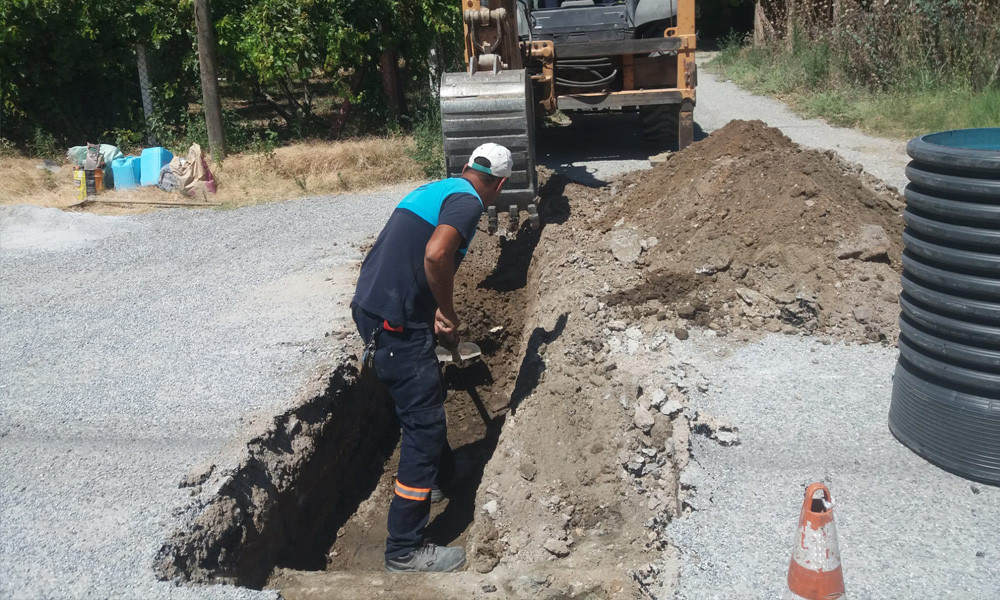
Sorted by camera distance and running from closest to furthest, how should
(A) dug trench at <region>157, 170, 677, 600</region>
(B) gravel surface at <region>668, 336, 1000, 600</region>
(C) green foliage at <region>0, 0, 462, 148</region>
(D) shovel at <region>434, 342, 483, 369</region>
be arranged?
1. (B) gravel surface at <region>668, 336, 1000, 600</region>
2. (A) dug trench at <region>157, 170, 677, 600</region>
3. (D) shovel at <region>434, 342, 483, 369</region>
4. (C) green foliage at <region>0, 0, 462, 148</region>

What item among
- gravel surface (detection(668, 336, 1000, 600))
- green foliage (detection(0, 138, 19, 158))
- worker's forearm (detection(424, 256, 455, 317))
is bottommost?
gravel surface (detection(668, 336, 1000, 600))

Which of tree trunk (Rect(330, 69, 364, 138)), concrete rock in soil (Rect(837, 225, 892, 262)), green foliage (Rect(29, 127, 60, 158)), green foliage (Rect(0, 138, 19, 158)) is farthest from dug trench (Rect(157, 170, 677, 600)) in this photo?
green foliage (Rect(0, 138, 19, 158))

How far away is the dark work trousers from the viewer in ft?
14.9

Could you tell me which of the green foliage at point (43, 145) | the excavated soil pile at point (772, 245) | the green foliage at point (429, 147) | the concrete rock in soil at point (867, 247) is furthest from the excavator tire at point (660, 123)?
the green foliage at point (43, 145)

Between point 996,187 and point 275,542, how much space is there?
3938 millimetres

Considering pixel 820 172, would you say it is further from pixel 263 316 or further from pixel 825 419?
pixel 263 316

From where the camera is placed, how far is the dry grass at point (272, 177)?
11688mm

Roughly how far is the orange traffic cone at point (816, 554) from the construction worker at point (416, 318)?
2.04 meters

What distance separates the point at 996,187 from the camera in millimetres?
3732

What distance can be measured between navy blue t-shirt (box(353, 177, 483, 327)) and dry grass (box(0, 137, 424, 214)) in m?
7.42

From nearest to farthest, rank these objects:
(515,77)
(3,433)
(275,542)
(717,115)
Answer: (275,542), (3,433), (515,77), (717,115)

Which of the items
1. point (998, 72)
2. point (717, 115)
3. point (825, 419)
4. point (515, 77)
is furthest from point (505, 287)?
point (998, 72)

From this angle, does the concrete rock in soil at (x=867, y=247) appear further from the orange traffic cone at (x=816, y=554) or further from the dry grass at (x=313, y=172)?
the dry grass at (x=313, y=172)

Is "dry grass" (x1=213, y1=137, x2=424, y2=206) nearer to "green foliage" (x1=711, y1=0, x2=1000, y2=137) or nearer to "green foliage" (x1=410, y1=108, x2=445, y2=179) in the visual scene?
"green foliage" (x1=410, y1=108, x2=445, y2=179)
